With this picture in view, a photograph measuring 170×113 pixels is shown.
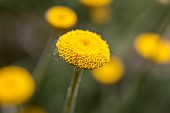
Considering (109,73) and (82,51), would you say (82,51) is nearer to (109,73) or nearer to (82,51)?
(82,51)

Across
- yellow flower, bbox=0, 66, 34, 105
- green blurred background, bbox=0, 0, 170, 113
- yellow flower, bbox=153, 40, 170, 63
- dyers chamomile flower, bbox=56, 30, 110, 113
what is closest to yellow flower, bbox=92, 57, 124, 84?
green blurred background, bbox=0, 0, 170, 113

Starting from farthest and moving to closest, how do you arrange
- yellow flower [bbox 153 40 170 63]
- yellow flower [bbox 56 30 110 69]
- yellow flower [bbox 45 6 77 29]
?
yellow flower [bbox 153 40 170 63]
yellow flower [bbox 45 6 77 29]
yellow flower [bbox 56 30 110 69]

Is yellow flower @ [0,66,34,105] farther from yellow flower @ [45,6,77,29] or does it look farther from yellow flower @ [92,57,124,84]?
yellow flower @ [92,57,124,84]

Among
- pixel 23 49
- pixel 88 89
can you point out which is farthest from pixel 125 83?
pixel 23 49

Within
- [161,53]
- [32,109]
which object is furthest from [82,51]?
[161,53]

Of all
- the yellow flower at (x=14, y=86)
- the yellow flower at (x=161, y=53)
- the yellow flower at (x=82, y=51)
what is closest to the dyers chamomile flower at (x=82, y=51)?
the yellow flower at (x=82, y=51)

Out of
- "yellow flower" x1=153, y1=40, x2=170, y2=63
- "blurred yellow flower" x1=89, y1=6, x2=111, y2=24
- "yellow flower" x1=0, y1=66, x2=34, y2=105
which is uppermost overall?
"blurred yellow flower" x1=89, y1=6, x2=111, y2=24

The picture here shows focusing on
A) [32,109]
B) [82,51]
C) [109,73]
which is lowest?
Result: [32,109]
